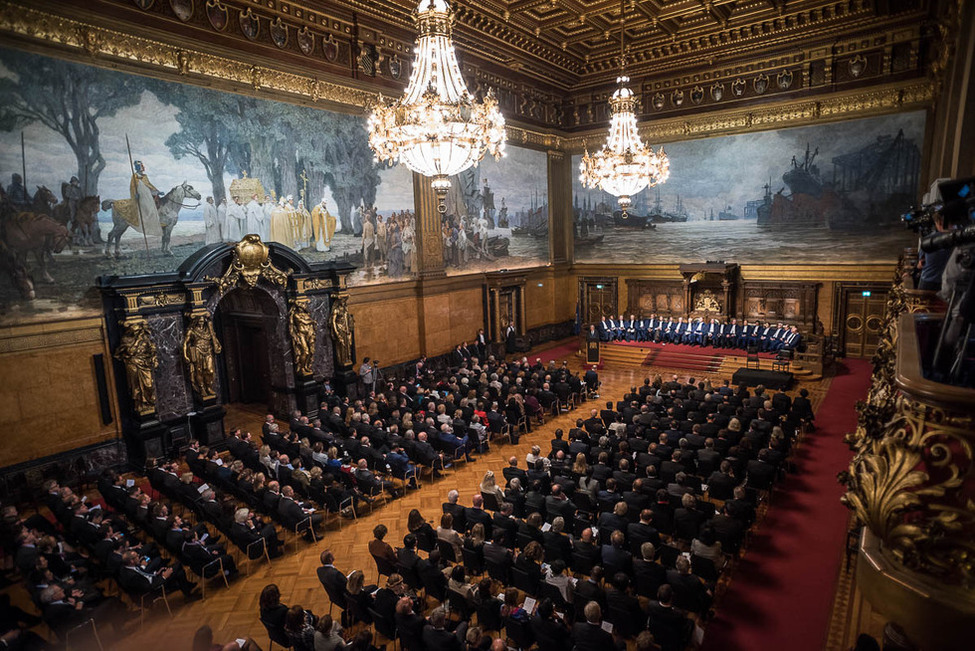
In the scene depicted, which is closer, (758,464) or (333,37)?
(758,464)

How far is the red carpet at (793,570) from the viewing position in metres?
6.28

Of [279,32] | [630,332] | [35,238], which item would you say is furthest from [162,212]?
[630,332]

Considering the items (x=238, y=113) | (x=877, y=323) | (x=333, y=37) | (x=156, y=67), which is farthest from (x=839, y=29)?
(x=156, y=67)

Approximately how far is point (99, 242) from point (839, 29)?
22149 millimetres

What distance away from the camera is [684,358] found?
62.3ft

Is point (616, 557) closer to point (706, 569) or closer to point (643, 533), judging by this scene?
point (643, 533)

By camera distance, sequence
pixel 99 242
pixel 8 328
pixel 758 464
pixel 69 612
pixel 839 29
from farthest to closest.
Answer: pixel 839 29, pixel 99 242, pixel 8 328, pixel 758 464, pixel 69 612

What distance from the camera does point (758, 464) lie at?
8.99 m

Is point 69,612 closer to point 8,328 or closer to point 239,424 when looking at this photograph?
point 8,328

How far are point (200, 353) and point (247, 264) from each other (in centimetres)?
234

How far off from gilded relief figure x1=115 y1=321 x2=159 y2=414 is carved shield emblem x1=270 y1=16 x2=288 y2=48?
25.6 ft

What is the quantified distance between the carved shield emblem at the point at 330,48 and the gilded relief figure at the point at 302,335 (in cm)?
694

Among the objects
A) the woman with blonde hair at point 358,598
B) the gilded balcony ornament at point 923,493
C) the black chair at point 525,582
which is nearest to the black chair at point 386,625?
the woman with blonde hair at point 358,598

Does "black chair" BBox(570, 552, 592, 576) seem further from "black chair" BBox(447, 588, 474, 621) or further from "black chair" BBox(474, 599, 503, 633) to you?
"black chair" BBox(447, 588, 474, 621)
